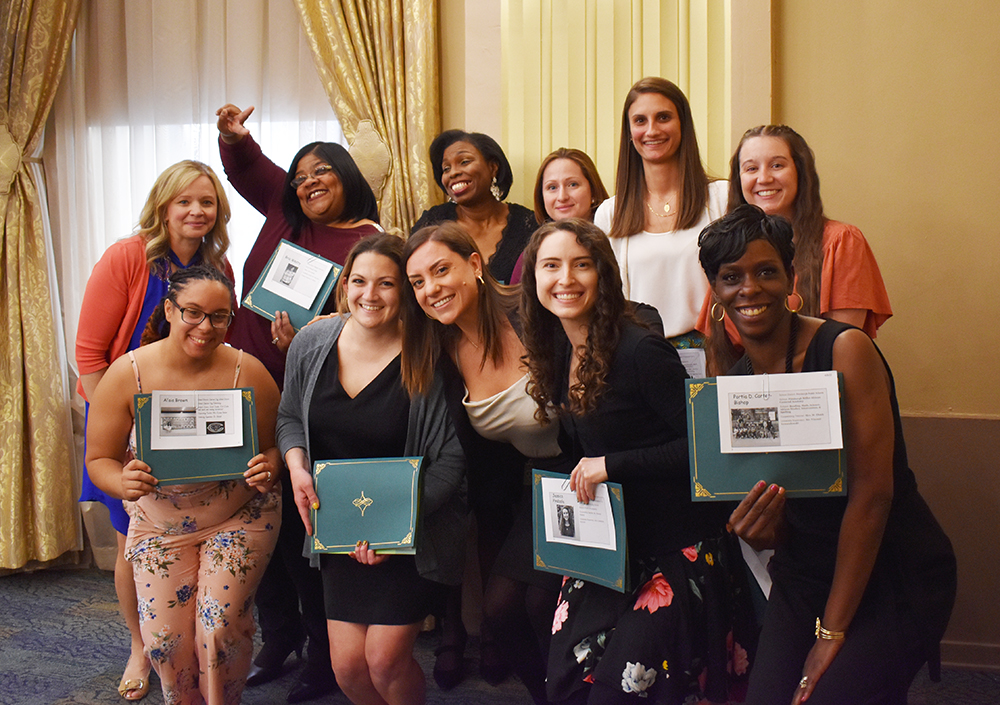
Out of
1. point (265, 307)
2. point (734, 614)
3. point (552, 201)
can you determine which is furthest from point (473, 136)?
point (734, 614)

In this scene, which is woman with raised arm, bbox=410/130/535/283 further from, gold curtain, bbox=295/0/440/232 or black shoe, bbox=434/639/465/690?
black shoe, bbox=434/639/465/690

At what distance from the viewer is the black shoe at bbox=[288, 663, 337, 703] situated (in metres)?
2.88

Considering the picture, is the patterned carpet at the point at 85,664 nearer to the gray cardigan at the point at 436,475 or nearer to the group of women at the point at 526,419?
the group of women at the point at 526,419

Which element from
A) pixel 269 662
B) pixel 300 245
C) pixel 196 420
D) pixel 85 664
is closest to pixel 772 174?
pixel 300 245

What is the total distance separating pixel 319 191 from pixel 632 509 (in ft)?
5.94

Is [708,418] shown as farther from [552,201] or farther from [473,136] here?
[473,136]

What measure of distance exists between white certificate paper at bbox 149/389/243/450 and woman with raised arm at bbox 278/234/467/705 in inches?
7.1

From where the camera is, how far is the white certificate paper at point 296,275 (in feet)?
9.30

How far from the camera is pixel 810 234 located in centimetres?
232

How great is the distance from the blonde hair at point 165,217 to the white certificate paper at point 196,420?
0.84 meters

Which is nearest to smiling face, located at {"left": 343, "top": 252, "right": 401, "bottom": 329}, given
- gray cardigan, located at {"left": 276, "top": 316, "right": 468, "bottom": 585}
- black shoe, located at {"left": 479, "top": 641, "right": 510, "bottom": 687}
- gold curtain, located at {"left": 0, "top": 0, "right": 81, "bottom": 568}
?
gray cardigan, located at {"left": 276, "top": 316, "right": 468, "bottom": 585}

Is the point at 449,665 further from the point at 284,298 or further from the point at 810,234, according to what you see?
the point at 810,234

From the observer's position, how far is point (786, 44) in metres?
3.38

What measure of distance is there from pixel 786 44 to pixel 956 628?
253cm
